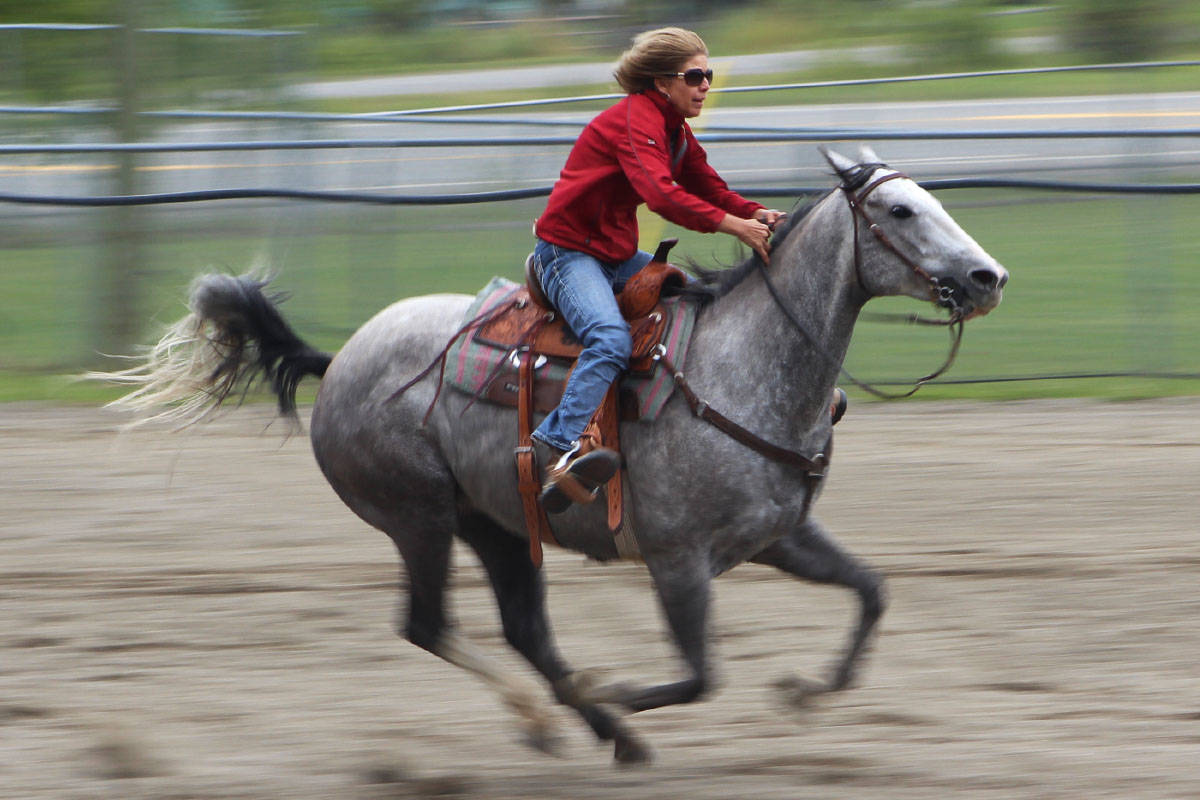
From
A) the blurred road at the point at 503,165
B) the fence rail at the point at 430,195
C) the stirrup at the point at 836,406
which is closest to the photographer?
the stirrup at the point at 836,406

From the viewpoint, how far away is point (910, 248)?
169 inches

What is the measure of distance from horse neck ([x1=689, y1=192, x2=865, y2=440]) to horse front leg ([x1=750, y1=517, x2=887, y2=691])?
523 mm

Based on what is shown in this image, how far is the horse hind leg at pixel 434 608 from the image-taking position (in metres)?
5.07

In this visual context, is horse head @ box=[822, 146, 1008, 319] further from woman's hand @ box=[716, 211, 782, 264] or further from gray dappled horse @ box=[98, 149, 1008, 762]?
woman's hand @ box=[716, 211, 782, 264]

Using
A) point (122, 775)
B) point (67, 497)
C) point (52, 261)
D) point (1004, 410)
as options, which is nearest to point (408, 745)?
point (122, 775)

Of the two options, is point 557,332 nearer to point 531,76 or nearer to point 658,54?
point 658,54

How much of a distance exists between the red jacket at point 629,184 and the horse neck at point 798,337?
298 millimetres

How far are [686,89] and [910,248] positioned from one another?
2.71ft

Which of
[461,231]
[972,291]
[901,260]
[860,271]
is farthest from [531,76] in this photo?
[972,291]

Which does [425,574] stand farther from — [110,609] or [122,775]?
[110,609]

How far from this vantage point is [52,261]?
33.3 feet

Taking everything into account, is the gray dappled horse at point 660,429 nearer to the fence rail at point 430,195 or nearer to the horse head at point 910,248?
the horse head at point 910,248

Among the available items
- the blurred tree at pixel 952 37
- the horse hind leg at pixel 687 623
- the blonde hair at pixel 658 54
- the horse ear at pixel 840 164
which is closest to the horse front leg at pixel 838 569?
the horse hind leg at pixel 687 623

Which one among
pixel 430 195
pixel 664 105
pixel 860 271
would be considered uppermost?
pixel 664 105
